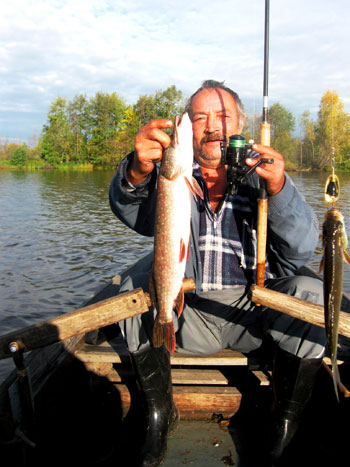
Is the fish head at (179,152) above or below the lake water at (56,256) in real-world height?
above

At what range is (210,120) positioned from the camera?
3.64 meters

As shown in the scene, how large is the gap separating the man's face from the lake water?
12.8 ft

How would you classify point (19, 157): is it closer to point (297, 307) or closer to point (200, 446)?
point (200, 446)

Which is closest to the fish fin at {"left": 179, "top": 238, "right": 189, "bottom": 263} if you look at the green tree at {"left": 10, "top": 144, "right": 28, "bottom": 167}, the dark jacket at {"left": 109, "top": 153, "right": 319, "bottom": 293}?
the dark jacket at {"left": 109, "top": 153, "right": 319, "bottom": 293}

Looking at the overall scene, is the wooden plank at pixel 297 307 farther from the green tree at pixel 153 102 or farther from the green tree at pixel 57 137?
the green tree at pixel 57 137

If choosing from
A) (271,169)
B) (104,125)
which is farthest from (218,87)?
(104,125)

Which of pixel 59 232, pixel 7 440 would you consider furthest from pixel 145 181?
pixel 59 232

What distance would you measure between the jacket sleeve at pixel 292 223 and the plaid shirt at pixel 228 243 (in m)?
0.35

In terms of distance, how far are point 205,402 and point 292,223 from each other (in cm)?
166

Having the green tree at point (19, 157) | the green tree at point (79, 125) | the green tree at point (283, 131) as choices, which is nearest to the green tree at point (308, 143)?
the green tree at point (283, 131)

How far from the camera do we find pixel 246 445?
3.00m

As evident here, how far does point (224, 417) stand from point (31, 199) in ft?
79.2

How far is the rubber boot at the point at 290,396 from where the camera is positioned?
273 cm

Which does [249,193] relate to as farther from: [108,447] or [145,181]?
[108,447]
